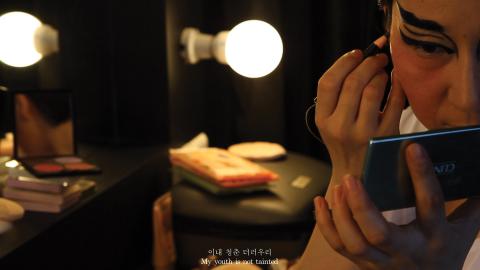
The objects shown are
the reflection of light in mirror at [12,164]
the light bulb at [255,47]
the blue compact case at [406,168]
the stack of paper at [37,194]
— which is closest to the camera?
the blue compact case at [406,168]

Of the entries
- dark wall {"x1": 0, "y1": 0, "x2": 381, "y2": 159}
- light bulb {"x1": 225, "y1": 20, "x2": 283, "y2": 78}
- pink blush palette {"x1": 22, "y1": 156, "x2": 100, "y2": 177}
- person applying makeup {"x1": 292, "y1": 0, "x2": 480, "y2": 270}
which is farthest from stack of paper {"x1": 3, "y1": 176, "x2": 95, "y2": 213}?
light bulb {"x1": 225, "y1": 20, "x2": 283, "y2": 78}

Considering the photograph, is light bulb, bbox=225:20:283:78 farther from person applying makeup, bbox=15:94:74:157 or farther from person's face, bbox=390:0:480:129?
person's face, bbox=390:0:480:129

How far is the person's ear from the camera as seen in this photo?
3.27 feet

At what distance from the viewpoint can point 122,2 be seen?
121cm

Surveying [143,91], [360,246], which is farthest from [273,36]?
[360,246]

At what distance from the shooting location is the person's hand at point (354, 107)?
61 centimetres

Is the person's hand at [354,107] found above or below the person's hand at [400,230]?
above

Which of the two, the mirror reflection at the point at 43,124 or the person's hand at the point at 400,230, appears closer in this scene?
the person's hand at the point at 400,230

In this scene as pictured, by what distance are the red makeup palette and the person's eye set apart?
63cm

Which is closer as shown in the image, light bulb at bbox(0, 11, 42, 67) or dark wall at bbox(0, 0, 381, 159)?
light bulb at bbox(0, 11, 42, 67)

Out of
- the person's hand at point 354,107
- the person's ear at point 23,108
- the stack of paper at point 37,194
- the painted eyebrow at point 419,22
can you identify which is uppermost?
the painted eyebrow at point 419,22

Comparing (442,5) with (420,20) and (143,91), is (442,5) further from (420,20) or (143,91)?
(143,91)

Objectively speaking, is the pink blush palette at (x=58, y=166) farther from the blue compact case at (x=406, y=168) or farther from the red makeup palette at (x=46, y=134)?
the blue compact case at (x=406, y=168)

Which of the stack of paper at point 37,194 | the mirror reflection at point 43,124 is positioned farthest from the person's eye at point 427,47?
the mirror reflection at point 43,124
